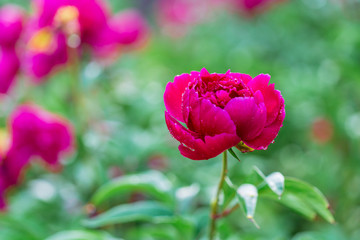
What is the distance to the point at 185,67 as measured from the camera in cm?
245

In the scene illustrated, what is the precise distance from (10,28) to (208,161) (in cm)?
63

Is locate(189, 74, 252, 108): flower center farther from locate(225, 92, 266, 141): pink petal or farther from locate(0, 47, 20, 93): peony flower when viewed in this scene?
locate(0, 47, 20, 93): peony flower

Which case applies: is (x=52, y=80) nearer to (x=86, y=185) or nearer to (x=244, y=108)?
(x=86, y=185)

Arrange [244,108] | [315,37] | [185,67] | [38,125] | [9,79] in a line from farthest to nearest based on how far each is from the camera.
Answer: [185,67]
[315,37]
[9,79]
[38,125]
[244,108]

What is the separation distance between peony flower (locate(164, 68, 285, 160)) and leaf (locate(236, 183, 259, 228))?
6 cm

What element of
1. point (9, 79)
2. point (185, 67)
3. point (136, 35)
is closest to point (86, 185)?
point (9, 79)

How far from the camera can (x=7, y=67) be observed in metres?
1.26

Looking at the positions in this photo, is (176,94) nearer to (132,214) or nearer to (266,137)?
(266,137)

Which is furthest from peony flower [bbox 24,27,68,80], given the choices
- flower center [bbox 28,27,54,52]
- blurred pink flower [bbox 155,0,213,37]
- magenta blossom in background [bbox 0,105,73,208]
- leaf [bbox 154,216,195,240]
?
blurred pink flower [bbox 155,0,213,37]

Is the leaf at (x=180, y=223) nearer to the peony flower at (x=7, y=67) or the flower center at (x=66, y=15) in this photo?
the flower center at (x=66, y=15)

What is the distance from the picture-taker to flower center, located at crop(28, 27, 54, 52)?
1.16 meters

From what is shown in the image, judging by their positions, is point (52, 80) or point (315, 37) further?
point (315, 37)

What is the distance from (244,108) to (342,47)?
108cm

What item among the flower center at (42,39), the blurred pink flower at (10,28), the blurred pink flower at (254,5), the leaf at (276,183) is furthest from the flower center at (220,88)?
the blurred pink flower at (254,5)
